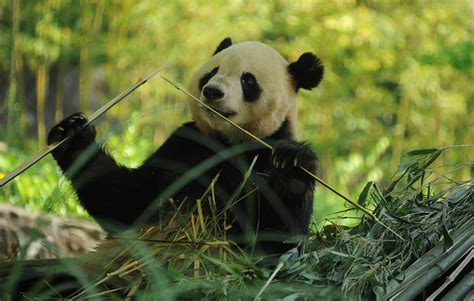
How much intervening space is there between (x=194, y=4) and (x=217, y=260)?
22.1 ft

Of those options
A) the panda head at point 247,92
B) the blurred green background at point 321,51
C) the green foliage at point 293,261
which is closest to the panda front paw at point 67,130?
the panda head at point 247,92

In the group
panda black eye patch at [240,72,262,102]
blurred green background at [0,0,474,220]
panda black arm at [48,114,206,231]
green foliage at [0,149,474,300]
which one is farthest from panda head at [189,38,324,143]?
blurred green background at [0,0,474,220]

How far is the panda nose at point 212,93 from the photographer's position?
10.5 feet

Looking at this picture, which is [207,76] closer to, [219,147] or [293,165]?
[219,147]

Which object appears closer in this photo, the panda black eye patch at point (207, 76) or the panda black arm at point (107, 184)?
the panda black arm at point (107, 184)

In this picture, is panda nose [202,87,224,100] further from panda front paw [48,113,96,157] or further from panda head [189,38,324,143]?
panda front paw [48,113,96,157]

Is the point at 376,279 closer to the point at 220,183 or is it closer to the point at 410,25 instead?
the point at 220,183

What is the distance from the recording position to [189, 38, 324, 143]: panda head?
10.8ft

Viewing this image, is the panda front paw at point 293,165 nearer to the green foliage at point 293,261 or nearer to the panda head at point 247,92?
the green foliage at point 293,261


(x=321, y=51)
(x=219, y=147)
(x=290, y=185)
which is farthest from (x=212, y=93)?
(x=321, y=51)

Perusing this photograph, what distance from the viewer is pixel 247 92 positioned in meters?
3.45

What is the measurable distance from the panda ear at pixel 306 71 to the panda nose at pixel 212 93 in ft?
1.79

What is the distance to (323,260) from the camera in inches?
89.7

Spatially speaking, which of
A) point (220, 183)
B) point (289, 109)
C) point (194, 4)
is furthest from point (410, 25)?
point (220, 183)
